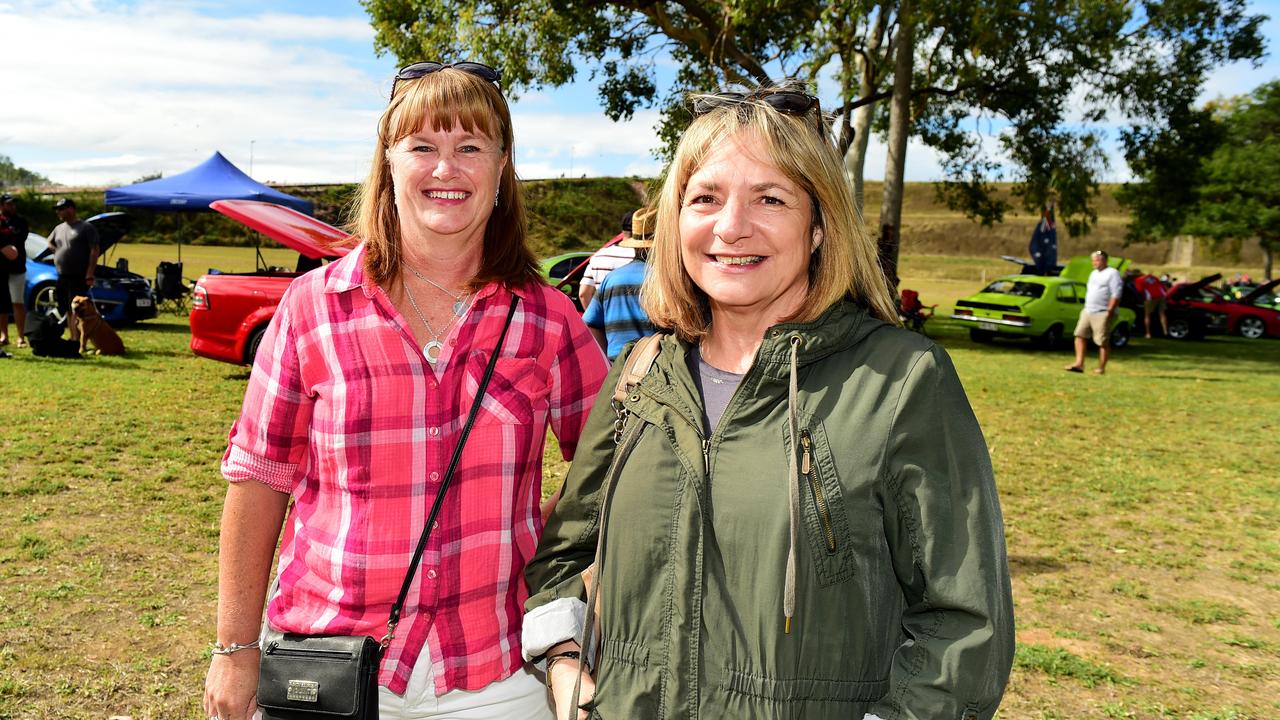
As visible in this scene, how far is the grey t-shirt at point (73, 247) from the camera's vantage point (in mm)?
12391

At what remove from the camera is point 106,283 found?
15.3 m

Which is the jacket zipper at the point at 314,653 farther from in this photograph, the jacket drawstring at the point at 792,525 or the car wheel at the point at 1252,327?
the car wheel at the point at 1252,327

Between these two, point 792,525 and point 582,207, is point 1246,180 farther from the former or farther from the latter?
point 792,525

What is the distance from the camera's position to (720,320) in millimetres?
1879

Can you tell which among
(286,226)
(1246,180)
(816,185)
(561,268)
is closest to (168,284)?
(561,268)

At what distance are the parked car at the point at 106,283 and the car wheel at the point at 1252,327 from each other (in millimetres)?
29139

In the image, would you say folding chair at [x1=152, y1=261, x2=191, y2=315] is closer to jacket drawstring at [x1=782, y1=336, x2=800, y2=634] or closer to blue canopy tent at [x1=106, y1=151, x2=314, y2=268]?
blue canopy tent at [x1=106, y1=151, x2=314, y2=268]

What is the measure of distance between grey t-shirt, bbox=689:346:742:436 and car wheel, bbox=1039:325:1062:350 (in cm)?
2140

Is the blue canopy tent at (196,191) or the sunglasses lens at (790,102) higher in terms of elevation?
the blue canopy tent at (196,191)

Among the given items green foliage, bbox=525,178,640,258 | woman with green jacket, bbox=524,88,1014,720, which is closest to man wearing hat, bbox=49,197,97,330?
woman with green jacket, bbox=524,88,1014,720

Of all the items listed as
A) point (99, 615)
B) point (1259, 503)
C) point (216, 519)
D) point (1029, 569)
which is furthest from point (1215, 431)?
point (99, 615)

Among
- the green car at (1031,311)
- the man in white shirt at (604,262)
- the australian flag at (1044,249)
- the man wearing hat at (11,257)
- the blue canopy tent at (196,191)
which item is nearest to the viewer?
the man in white shirt at (604,262)

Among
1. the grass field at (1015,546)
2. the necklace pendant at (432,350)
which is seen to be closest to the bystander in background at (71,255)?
the grass field at (1015,546)

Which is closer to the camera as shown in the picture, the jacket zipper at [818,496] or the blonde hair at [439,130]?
the jacket zipper at [818,496]
